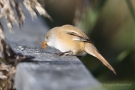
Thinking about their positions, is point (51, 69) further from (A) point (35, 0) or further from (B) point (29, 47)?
(B) point (29, 47)

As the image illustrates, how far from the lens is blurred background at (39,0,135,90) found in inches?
133

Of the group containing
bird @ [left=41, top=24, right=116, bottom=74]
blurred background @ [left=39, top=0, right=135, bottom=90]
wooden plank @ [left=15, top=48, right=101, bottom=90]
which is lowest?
wooden plank @ [left=15, top=48, right=101, bottom=90]

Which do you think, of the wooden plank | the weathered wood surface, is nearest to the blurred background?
the weathered wood surface

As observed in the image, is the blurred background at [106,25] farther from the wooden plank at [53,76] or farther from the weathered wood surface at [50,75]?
the wooden plank at [53,76]

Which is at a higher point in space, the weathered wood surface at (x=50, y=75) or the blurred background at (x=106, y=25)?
the blurred background at (x=106, y=25)

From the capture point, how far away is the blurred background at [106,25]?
11.1 ft

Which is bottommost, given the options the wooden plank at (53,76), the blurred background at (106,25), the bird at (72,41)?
the wooden plank at (53,76)

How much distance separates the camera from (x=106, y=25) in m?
5.32

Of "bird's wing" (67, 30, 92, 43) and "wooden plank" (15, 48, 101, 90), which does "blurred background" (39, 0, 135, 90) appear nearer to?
"bird's wing" (67, 30, 92, 43)

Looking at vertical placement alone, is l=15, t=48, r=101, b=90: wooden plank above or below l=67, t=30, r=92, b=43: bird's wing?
below

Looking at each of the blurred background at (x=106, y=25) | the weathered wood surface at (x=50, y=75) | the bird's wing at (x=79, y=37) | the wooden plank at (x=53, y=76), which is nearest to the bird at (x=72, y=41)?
the bird's wing at (x=79, y=37)

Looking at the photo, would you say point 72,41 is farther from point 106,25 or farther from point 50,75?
point 106,25

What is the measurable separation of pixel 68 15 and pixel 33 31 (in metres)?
2.95

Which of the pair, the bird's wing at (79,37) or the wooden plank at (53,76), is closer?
the wooden plank at (53,76)
